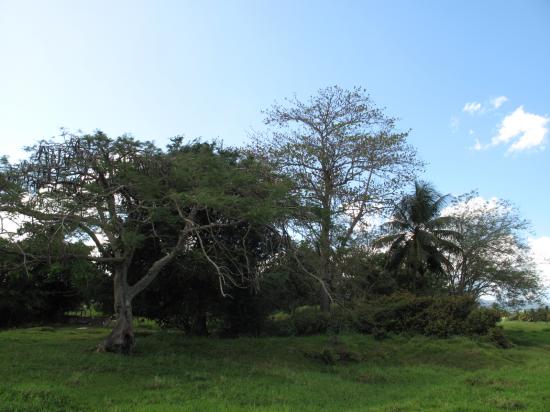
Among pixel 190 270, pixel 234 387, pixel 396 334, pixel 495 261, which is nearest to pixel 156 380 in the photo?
pixel 234 387

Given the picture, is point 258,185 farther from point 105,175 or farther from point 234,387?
point 234,387

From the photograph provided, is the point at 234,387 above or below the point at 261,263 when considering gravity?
below

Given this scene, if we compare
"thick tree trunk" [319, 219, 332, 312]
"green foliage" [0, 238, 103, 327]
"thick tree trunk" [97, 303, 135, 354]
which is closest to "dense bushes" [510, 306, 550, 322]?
"thick tree trunk" [319, 219, 332, 312]

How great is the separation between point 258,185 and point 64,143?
4.53 m

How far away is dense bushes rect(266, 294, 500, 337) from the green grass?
164 cm

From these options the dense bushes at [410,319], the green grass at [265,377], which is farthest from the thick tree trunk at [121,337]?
the dense bushes at [410,319]

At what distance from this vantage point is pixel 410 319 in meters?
19.9

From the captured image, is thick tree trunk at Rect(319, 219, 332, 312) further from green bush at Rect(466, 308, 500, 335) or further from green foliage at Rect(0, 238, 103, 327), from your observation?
green bush at Rect(466, 308, 500, 335)

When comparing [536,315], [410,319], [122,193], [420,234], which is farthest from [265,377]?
[536,315]

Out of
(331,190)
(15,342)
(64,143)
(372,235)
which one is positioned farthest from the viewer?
(372,235)

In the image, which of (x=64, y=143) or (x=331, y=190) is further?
(x=331, y=190)

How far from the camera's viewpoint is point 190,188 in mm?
12055

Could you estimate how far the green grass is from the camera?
7820mm

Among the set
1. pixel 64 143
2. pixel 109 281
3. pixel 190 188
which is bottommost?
pixel 109 281
